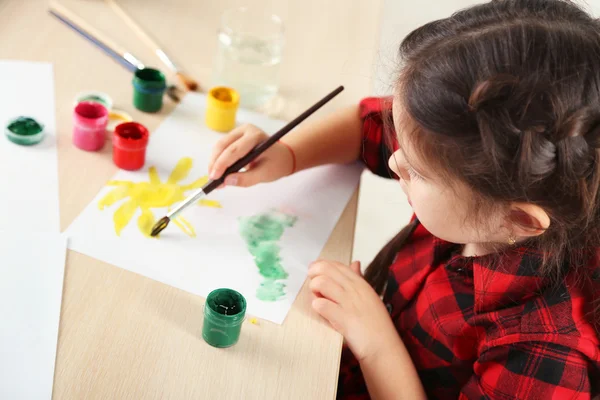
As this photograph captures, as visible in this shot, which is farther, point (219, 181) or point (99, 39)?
point (99, 39)

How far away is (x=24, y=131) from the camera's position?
93 centimetres

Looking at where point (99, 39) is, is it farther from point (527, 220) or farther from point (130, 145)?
point (527, 220)

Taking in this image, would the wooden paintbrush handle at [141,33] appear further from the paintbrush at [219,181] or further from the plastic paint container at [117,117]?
the paintbrush at [219,181]

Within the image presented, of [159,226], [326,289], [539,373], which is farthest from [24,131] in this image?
[539,373]

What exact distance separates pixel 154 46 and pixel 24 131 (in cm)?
33

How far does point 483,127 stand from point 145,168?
1.72ft

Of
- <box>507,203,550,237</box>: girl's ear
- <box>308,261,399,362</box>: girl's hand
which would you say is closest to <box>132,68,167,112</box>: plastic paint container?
<box>308,261,399,362</box>: girl's hand

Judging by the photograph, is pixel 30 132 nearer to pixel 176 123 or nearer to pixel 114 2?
pixel 176 123

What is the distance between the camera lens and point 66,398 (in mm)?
649

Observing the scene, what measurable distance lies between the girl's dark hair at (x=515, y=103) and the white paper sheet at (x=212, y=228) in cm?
27

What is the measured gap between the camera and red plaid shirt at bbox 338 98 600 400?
75cm

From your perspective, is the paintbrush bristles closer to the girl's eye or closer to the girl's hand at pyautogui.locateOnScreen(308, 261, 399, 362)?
the girl's hand at pyautogui.locateOnScreen(308, 261, 399, 362)

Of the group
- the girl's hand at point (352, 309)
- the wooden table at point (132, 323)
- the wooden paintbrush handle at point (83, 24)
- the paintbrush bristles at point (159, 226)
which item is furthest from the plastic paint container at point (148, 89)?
the girl's hand at point (352, 309)

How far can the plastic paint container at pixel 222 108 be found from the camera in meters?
1.05
